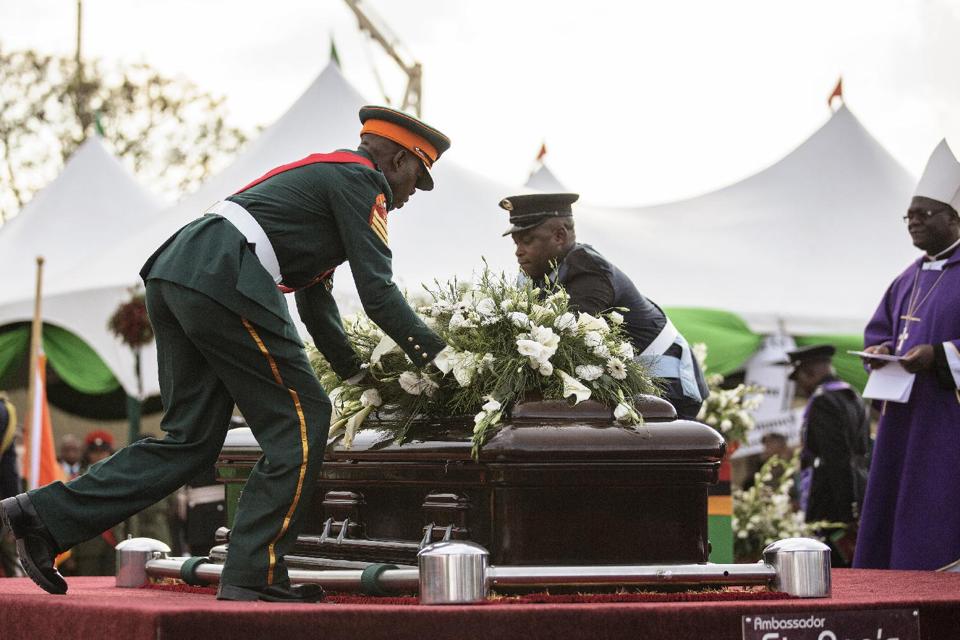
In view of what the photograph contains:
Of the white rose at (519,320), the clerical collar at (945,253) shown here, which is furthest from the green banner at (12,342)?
the white rose at (519,320)

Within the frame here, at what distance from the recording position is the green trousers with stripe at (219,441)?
10.7ft

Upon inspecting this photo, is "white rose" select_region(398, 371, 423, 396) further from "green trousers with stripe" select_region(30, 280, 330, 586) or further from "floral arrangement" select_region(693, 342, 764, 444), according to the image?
"floral arrangement" select_region(693, 342, 764, 444)

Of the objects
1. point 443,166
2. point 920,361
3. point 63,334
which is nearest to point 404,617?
point 920,361

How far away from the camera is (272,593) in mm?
3219

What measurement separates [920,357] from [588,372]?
1708 mm

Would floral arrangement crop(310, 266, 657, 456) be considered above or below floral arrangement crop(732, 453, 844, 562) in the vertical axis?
above

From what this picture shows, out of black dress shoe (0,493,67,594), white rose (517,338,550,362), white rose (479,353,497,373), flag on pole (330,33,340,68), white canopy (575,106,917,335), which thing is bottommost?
black dress shoe (0,493,67,594)

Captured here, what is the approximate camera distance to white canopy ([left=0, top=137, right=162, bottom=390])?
13.1 meters

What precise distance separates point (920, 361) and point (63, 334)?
1117 cm

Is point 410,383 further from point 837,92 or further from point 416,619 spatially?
point 837,92

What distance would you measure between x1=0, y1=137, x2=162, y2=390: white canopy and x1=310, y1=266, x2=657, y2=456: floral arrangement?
9448mm

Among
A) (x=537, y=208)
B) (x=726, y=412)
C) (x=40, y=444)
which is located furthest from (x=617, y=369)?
(x=40, y=444)

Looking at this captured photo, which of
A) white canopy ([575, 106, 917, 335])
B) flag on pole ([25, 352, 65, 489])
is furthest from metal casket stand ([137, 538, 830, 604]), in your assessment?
white canopy ([575, 106, 917, 335])

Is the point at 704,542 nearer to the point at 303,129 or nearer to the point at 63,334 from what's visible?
the point at 303,129
